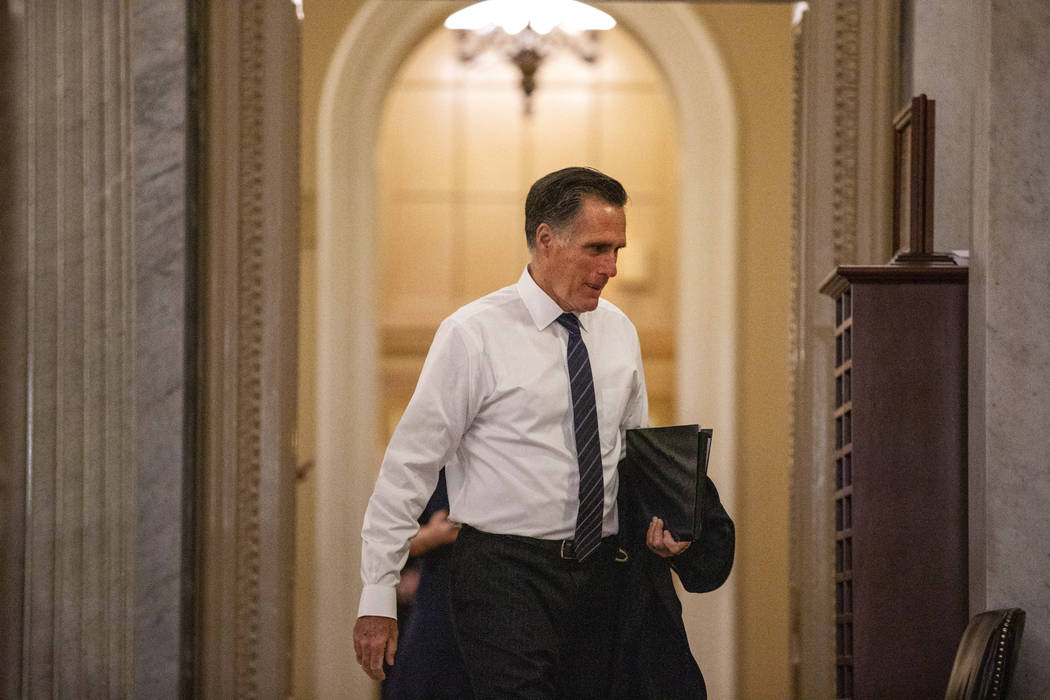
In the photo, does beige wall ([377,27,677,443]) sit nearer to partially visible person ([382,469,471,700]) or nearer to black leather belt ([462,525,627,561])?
partially visible person ([382,469,471,700])

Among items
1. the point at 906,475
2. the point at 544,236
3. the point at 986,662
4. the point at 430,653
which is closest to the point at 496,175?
the point at 544,236

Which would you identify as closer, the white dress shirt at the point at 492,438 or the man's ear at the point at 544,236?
the white dress shirt at the point at 492,438

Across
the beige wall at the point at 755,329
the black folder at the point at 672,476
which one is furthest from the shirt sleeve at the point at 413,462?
the beige wall at the point at 755,329

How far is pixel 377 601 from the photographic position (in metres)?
2.90

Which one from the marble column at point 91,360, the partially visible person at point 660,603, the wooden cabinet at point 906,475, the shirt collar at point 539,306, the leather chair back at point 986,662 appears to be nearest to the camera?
the leather chair back at point 986,662

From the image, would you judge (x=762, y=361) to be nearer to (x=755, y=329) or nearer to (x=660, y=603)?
(x=755, y=329)

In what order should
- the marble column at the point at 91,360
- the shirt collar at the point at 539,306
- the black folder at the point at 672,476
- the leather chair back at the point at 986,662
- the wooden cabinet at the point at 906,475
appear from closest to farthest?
the leather chair back at the point at 986,662, the black folder at the point at 672,476, the shirt collar at the point at 539,306, the wooden cabinet at the point at 906,475, the marble column at the point at 91,360

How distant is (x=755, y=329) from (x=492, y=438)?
3739 millimetres

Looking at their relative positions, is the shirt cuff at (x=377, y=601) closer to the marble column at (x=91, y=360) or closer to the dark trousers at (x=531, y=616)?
the dark trousers at (x=531, y=616)

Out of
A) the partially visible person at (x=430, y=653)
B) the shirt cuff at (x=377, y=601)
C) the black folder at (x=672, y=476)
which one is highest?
the black folder at (x=672, y=476)

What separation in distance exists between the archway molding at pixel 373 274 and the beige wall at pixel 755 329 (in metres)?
0.07

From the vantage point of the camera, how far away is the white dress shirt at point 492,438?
2949mm

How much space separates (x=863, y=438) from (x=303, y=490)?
3.85 m

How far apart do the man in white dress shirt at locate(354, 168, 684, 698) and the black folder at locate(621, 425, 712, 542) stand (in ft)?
0.21
